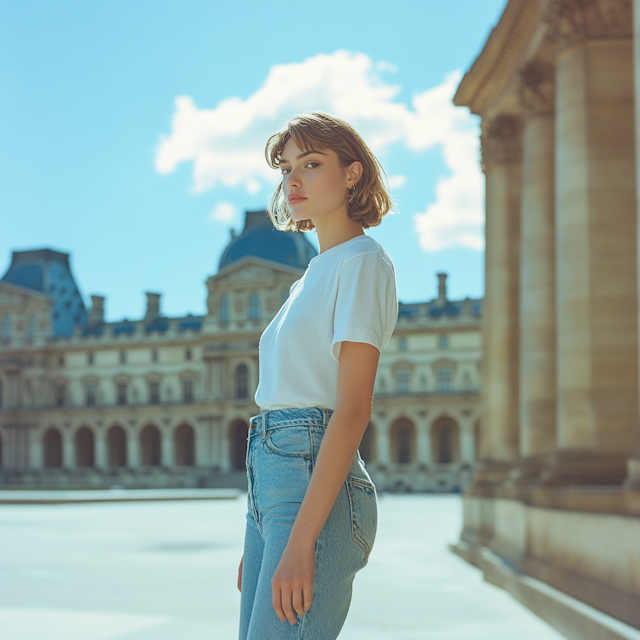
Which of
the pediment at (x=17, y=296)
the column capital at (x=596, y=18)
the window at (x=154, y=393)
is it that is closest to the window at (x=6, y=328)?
the pediment at (x=17, y=296)

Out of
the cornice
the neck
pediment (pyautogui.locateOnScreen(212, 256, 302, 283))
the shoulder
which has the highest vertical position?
pediment (pyautogui.locateOnScreen(212, 256, 302, 283))

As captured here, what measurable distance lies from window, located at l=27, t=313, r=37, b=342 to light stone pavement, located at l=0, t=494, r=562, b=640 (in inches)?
2792

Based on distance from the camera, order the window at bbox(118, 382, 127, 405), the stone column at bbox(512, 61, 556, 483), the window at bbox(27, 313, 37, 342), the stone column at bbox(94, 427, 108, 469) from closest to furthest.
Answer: the stone column at bbox(512, 61, 556, 483) < the stone column at bbox(94, 427, 108, 469) < the window at bbox(118, 382, 127, 405) < the window at bbox(27, 313, 37, 342)

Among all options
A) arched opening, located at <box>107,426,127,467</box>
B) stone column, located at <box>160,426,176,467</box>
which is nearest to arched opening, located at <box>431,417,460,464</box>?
stone column, located at <box>160,426,176,467</box>

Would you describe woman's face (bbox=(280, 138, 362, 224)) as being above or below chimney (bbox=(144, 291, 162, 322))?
below

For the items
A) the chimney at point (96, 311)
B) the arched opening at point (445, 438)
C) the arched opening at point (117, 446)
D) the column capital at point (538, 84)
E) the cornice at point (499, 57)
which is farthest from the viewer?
the chimney at point (96, 311)

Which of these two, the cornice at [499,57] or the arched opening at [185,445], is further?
the arched opening at [185,445]

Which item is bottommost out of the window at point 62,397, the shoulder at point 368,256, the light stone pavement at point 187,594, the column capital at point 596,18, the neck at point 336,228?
the light stone pavement at point 187,594

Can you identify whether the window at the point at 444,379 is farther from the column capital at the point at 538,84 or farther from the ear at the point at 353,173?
the ear at the point at 353,173

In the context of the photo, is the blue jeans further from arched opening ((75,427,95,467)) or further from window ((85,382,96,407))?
arched opening ((75,427,95,467))

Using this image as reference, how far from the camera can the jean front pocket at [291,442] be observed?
2264 millimetres

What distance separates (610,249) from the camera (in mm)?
10273

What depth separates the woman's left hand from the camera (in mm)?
2062

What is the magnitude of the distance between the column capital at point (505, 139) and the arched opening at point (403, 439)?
59.9 metres
